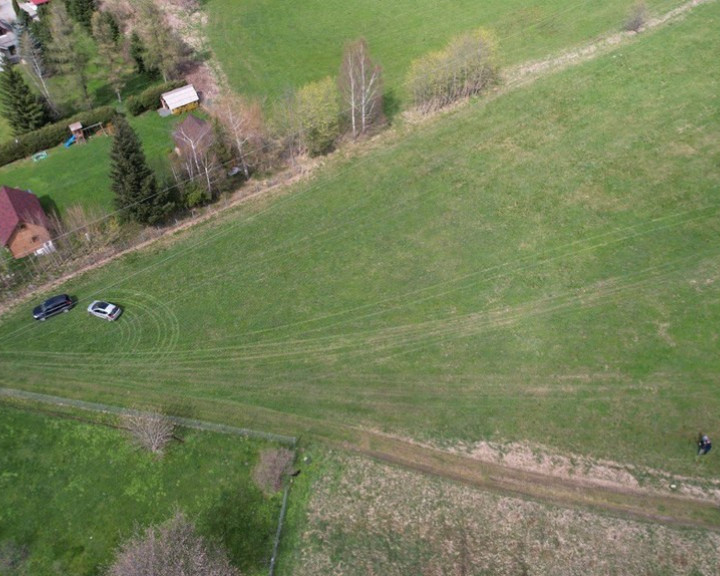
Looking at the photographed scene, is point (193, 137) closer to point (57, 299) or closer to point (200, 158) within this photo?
point (200, 158)

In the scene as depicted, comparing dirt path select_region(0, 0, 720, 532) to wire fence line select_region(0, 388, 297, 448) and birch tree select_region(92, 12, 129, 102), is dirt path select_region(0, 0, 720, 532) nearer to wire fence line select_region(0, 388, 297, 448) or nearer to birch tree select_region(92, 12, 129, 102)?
wire fence line select_region(0, 388, 297, 448)

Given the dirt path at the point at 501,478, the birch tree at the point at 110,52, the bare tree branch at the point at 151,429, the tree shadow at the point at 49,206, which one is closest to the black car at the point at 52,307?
the dirt path at the point at 501,478

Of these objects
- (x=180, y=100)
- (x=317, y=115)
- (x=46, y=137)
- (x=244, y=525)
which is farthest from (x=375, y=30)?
(x=244, y=525)

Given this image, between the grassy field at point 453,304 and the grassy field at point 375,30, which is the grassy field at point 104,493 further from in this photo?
the grassy field at point 375,30

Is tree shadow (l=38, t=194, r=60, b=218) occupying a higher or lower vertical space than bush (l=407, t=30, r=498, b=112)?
higher

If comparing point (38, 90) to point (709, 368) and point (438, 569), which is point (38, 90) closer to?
point (438, 569)

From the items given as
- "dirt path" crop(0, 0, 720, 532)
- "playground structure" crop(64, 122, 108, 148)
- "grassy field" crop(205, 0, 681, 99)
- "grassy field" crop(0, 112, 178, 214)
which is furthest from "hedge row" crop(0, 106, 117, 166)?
"dirt path" crop(0, 0, 720, 532)
